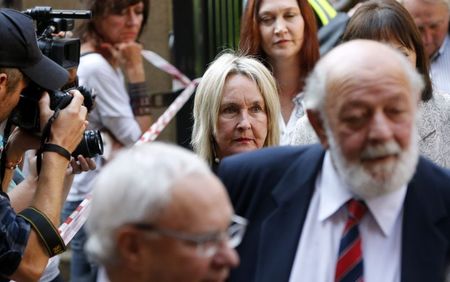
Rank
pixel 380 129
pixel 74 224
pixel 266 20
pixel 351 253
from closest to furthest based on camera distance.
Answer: pixel 380 129 → pixel 351 253 → pixel 74 224 → pixel 266 20

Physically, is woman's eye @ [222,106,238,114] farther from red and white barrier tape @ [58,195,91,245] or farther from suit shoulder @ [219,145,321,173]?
suit shoulder @ [219,145,321,173]

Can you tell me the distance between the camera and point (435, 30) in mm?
7383

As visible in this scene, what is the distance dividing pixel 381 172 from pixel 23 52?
167cm

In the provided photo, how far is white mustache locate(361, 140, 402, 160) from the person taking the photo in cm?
320

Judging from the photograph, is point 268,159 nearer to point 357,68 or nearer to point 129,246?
point 357,68

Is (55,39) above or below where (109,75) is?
above

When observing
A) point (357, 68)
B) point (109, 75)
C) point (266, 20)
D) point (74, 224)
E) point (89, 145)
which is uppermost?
point (357, 68)

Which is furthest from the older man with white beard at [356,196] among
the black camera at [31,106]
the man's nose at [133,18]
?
the man's nose at [133,18]

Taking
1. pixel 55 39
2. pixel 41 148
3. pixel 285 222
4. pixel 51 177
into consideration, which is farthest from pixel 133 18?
pixel 285 222

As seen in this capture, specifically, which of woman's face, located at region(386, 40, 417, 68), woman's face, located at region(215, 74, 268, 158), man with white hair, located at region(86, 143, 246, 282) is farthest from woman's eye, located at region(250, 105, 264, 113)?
man with white hair, located at region(86, 143, 246, 282)

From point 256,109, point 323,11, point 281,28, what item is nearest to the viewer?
point 256,109

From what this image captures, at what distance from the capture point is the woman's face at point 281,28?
6.18 m

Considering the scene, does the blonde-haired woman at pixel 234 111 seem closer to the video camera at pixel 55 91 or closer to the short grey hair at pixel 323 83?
the video camera at pixel 55 91

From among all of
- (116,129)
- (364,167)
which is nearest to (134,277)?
(364,167)
